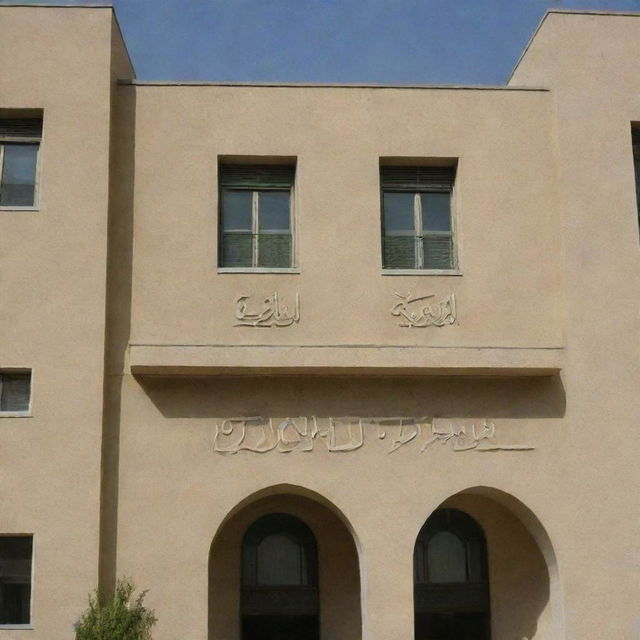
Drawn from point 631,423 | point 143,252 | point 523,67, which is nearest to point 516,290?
point 631,423

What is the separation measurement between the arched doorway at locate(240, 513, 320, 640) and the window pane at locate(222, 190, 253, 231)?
420 centimetres

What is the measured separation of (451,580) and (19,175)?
8199mm

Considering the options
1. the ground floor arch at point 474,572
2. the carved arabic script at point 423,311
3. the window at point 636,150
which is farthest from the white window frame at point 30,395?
the window at point 636,150

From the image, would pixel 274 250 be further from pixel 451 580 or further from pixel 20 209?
Result: pixel 451 580

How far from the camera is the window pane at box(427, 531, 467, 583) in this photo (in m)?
15.7

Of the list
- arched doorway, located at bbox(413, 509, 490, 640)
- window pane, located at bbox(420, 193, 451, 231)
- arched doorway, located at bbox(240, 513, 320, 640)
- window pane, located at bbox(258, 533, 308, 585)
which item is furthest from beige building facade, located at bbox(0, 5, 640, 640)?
arched doorway, located at bbox(413, 509, 490, 640)

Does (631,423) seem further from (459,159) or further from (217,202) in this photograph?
(217,202)

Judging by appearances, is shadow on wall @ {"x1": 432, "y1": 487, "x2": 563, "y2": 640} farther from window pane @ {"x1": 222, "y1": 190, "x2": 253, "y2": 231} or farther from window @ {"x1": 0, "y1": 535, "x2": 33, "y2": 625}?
window @ {"x1": 0, "y1": 535, "x2": 33, "y2": 625}

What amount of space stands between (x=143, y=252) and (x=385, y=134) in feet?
11.7

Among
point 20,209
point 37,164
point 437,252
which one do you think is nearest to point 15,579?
point 20,209

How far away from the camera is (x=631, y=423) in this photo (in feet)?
46.0

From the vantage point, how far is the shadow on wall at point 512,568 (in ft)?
47.6

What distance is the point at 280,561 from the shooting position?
1562 cm

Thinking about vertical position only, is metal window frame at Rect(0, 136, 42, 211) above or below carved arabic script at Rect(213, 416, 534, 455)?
above
